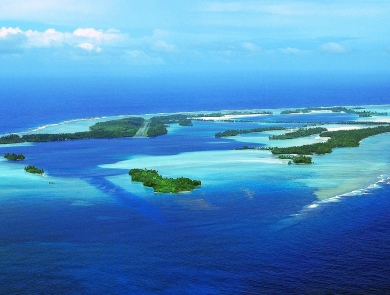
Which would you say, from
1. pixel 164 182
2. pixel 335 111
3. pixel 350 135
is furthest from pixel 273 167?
pixel 335 111

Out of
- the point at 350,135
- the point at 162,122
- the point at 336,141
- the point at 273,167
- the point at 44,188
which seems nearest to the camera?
the point at 44,188

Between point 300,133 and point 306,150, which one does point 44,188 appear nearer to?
point 306,150

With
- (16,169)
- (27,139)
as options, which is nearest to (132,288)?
(16,169)

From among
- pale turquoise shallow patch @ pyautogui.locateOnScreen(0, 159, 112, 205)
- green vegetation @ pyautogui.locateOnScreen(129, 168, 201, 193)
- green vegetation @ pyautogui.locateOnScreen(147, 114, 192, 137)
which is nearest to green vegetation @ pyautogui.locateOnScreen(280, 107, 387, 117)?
green vegetation @ pyautogui.locateOnScreen(147, 114, 192, 137)

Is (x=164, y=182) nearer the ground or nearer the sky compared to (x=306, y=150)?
nearer the ground

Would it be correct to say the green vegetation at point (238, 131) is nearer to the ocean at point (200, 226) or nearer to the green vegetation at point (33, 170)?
the ocean at point (200, 226)

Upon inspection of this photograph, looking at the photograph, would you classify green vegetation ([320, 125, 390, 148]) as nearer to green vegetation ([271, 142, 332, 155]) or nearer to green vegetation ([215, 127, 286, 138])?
green vegetation ([271, 142, 332, 155])

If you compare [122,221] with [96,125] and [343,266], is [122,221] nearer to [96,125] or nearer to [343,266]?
[343,266]
